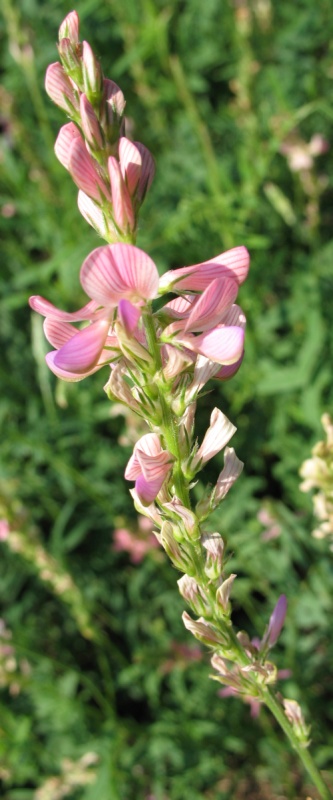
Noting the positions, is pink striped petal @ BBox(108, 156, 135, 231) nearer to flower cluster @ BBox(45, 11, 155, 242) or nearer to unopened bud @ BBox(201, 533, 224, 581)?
flower cluster @ BBox(45, 11, 155, 242)

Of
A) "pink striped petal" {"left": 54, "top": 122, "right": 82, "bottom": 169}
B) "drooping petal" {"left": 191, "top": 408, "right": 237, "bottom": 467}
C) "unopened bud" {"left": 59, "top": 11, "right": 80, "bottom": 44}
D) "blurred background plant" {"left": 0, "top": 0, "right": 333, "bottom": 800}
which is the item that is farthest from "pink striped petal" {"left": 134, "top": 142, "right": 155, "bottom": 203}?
"blurred background plant" {"left": 0, "top": 0, "right": 333, "bottom": 800}

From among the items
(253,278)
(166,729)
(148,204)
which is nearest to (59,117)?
(148,204)

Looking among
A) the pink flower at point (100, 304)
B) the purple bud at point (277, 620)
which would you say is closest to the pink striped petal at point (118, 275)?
the pink flower at point (100, 304)

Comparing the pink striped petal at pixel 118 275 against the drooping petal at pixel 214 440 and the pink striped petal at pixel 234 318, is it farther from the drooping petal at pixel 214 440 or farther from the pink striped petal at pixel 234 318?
the drooping petal at pixel 214 440

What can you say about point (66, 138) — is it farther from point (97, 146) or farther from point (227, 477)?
point (227, 477)

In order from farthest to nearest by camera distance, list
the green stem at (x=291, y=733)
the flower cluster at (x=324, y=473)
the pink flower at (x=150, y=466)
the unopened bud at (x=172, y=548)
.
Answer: the flower cluster at (x=324, y=473) → the green stem at (x=291, y=733) → the unopened bud at (x=172, y=548) → the pink flower at (x=150, y=466)

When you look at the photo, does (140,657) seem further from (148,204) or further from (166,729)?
(148,204)

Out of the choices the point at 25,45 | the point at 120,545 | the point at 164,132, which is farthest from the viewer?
the point at 164,132
